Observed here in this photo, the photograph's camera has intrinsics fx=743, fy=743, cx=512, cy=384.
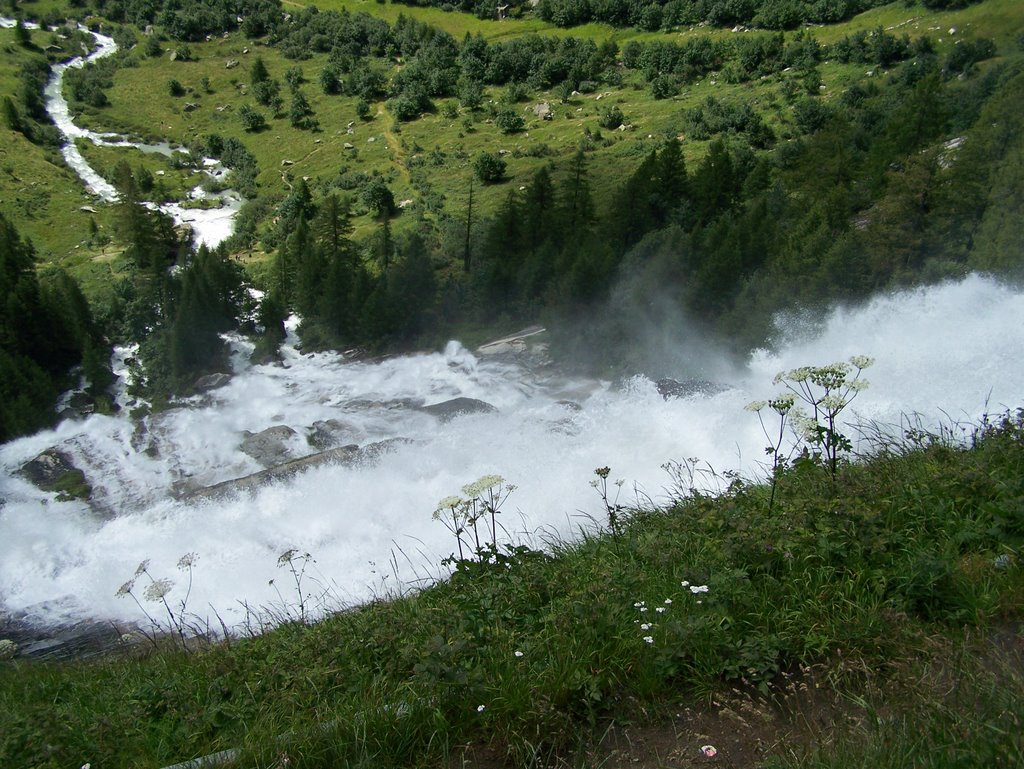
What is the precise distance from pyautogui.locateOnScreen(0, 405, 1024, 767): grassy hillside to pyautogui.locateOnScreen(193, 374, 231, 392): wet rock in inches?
1128

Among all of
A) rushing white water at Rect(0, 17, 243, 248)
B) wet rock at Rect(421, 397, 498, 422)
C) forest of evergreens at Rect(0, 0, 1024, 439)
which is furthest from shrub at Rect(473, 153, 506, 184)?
wet rock at Rect(421, 397, 498, 422)

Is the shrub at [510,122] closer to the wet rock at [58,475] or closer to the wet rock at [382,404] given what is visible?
the wet rock at [382,404]

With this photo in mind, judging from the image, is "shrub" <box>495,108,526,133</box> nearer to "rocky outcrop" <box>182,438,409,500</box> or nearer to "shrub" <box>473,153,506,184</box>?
"shrub" <box>473,153,506,184</box>

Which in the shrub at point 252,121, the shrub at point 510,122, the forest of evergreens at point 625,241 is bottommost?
the forest of evergreens at point 625,241

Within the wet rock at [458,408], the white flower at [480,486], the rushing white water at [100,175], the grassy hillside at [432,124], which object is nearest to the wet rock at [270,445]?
the wet rock at [458,408]

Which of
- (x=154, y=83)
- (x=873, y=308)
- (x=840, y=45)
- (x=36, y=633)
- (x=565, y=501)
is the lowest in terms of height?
(x=36, y=633)

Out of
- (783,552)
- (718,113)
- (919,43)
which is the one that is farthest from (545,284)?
(919,43)

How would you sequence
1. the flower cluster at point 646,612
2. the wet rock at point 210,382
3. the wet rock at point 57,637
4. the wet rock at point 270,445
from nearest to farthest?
1. the flower cluster at point 646,612
2. the wet rock at point 57,637
3. the wet rock at point 270,445
4. the wet rock at point 210,382

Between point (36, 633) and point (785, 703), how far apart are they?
18586 mm

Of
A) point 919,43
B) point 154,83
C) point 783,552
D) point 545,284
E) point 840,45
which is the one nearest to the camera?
point 783,552

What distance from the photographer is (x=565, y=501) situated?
16906mm

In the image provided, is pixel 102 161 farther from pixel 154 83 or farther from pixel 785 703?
pixel 785 703

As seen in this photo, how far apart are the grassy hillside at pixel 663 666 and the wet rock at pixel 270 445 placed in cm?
1916

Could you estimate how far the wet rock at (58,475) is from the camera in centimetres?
2505
